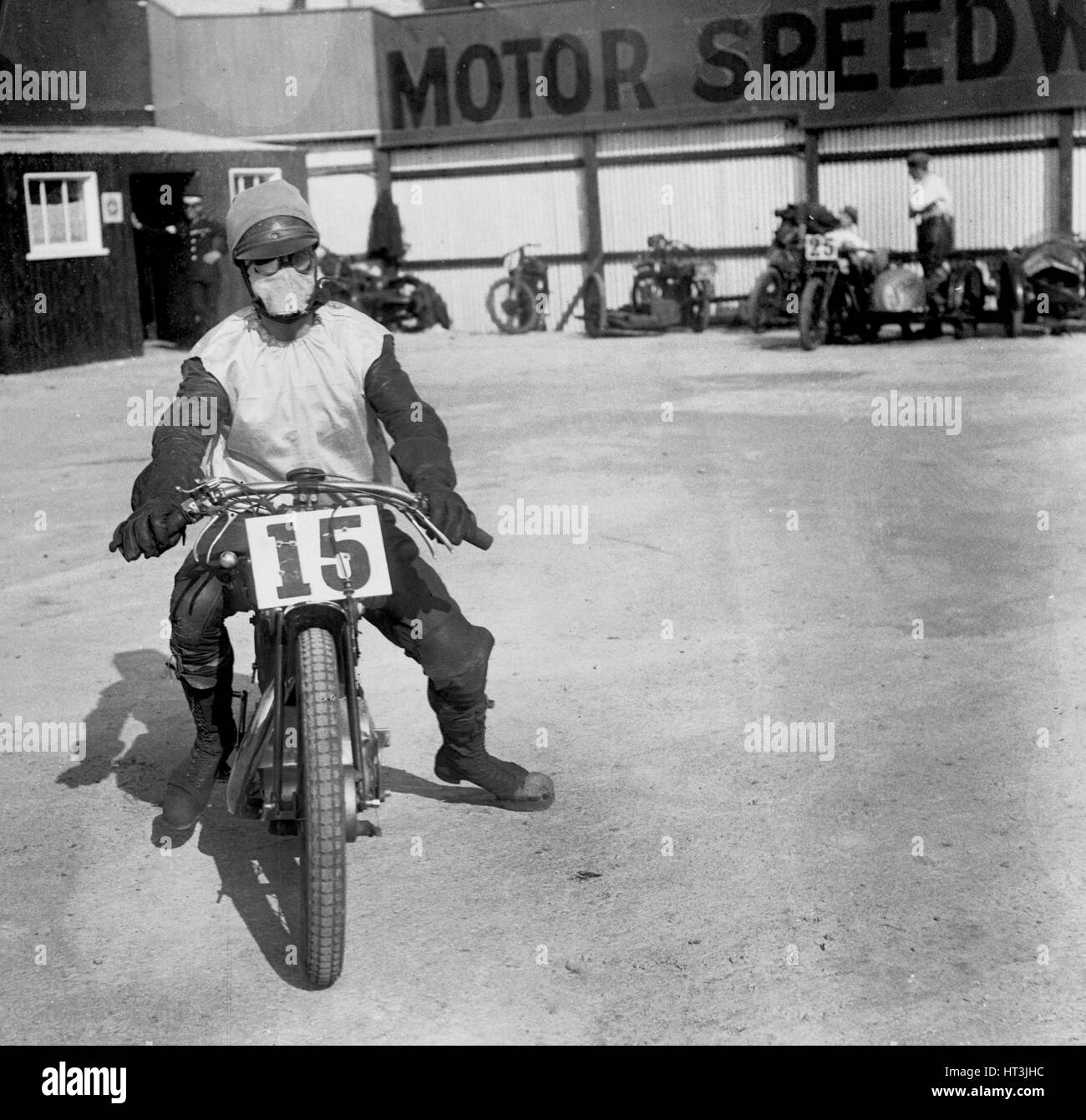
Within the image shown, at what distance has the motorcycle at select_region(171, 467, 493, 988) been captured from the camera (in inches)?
148

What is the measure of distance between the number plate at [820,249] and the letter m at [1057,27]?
5.13 meters

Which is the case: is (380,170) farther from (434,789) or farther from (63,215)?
(434,789)

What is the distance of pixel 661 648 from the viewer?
6.84 meters

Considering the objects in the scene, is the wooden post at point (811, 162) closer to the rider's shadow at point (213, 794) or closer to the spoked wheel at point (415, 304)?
the spoked wheel at point (415, 304)

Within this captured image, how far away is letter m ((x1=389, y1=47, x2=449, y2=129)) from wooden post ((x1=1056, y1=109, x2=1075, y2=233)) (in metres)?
8.82

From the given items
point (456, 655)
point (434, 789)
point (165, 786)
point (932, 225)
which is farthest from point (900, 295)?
point (456, 655)

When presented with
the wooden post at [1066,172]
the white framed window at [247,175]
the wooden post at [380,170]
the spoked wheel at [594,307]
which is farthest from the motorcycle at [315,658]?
the wooden post at [380,170]

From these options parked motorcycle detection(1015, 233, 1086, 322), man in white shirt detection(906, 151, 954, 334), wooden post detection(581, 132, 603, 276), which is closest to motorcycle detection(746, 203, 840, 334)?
man in white shirt detection(906, 151, 954, 334)

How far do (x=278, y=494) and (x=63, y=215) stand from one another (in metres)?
17.9

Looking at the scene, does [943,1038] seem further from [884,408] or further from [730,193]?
[730,193]

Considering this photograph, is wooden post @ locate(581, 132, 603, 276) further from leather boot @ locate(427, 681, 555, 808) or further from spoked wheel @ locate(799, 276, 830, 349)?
leather boot @ locate(427, 681, 555, 808)

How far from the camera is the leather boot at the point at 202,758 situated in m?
4.79

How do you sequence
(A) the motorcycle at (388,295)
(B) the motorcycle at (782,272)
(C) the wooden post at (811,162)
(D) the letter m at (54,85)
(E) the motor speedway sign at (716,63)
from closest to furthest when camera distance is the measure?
(B) the motorcycle at (782,272), (E) the motor speedway sign at (716,63), (D) the letter m at (54,85), (C) the wooden post at (811,162), (A) the motorcycle at (388,295)
